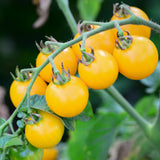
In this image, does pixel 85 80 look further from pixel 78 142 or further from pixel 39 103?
pixel 78 142

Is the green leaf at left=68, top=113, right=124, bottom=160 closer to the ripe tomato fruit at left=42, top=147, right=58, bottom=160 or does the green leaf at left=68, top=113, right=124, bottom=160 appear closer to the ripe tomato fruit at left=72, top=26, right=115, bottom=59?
the ripe tomato fruit at left=42, top=147, right=58, bottom=160

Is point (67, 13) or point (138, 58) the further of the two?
point (67, 13)

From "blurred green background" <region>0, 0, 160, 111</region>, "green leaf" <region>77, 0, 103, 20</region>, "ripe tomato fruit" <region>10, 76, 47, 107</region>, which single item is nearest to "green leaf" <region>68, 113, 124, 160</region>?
"ripe tomato fruit" <region>10, 76, 47, 107</region>

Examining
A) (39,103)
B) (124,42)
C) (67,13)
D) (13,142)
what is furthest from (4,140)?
(67,13)

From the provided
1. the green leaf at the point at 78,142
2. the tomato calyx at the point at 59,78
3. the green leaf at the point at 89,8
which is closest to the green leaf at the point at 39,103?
the tomato calyx at the point at 59,78

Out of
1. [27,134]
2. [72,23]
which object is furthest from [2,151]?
[72,23]

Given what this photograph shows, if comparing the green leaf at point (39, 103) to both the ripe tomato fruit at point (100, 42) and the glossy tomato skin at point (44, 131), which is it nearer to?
the glossy tomato skin at point (44, 131)
